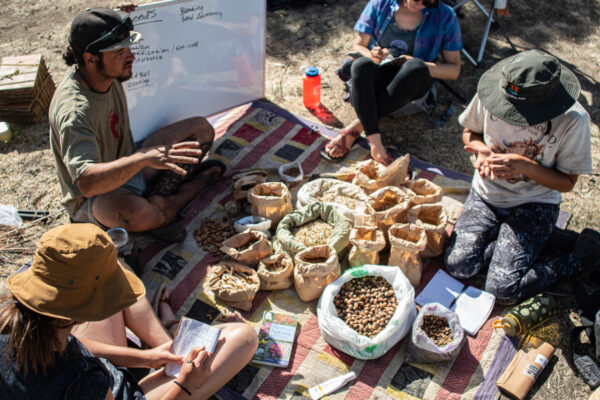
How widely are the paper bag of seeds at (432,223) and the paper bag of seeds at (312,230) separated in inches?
18.8

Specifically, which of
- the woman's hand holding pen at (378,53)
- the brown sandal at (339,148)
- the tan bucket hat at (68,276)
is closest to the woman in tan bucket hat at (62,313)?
the tan bucket hat at (68,276)

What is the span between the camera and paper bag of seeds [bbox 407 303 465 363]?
8.66 ft

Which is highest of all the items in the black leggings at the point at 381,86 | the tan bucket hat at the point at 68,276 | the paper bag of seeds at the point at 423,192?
the tan bucket hat at the point at 68,276

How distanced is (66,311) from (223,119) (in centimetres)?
312

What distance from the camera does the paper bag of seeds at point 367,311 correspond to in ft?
8.73

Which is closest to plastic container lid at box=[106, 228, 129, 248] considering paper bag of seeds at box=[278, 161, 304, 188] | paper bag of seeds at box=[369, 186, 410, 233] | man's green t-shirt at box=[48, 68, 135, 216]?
man's green t-shirt at box=[48, 68, 135, 216]

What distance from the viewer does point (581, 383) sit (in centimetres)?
270

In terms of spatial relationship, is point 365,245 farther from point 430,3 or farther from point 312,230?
point 430,3

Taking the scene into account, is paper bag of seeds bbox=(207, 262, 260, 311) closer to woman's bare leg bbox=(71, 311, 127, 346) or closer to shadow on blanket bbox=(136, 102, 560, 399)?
shadow on blanket bbox=(136, 102, 560, 399)

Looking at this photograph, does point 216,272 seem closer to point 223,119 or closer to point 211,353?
point 211,353

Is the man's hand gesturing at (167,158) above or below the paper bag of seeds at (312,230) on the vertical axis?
above

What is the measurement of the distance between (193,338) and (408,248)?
1.43 m

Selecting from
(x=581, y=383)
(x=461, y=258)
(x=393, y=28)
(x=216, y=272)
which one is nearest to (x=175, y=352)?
(x=216, y=272)

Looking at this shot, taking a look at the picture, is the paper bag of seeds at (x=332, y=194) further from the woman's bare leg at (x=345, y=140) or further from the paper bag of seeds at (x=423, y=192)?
the woman's bare leg at (x=345, y=140)
